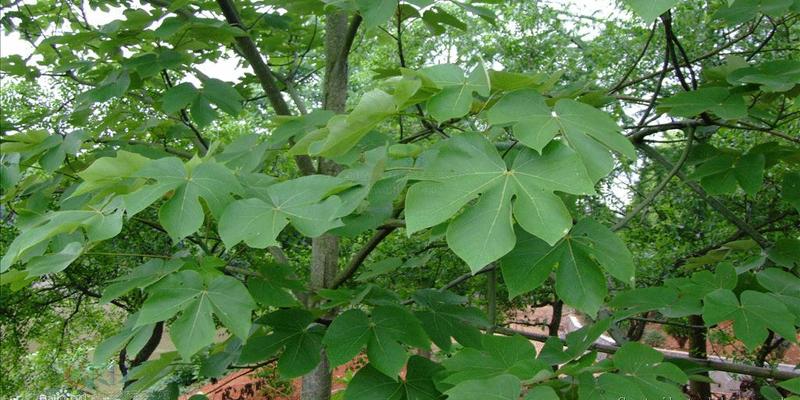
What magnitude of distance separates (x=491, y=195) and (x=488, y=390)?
283 mm

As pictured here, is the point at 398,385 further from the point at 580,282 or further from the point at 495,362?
the point at 580,282

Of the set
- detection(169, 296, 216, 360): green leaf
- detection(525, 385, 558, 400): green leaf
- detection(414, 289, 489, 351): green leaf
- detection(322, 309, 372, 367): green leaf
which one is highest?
detection(169, 296, 216, 360): green leaf

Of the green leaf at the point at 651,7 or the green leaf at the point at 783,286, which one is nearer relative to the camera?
the green leaf at the point at 651,7

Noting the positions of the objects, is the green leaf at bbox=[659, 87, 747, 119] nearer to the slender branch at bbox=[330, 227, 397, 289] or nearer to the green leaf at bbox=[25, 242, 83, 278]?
the slender branch at bbox=[330, 227, 397, 289]

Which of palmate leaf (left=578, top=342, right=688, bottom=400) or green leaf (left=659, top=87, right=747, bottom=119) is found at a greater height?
green leaf (left=659, top=87, right=747, bottom=119)

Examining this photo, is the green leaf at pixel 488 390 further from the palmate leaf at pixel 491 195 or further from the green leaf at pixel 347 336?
the green leaf at pixel 347 336

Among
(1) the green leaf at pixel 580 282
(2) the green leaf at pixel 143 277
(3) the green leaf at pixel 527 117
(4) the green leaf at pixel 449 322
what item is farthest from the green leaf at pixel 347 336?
(3) the green leaf at pixel 527 117

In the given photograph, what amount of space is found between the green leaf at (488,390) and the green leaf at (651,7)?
1.80ft

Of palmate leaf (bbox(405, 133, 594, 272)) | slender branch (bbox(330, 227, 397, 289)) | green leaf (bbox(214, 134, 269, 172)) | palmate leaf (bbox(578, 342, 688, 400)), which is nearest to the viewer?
palmate leaf (bbox(405, 133, 594, 272))

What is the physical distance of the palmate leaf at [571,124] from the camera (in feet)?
3.11

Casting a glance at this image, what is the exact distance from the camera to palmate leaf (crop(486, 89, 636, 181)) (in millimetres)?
947

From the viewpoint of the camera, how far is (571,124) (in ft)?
3.20

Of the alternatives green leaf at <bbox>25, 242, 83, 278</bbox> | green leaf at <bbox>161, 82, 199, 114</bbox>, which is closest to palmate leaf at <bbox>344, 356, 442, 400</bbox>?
green leaf at <bbox>25, 242, 83, 278</bbox>

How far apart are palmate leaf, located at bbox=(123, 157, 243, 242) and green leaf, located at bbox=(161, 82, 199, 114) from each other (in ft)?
2.88
